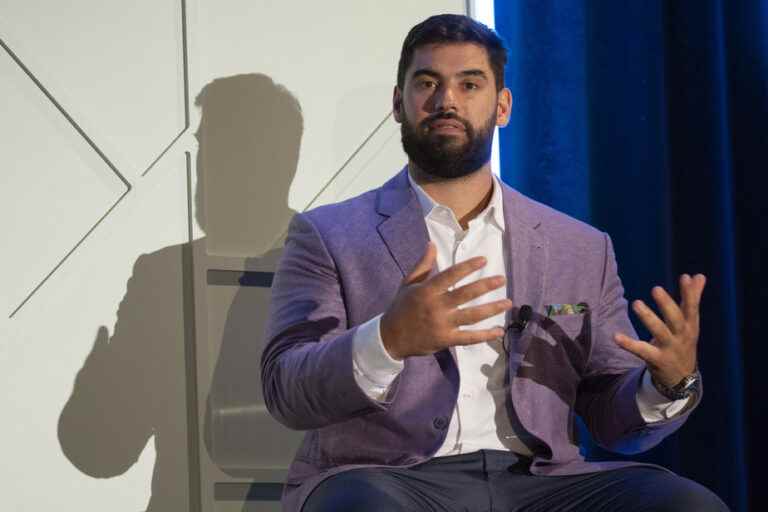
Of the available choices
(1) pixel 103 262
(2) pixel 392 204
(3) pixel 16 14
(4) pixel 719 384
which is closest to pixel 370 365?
(2) pixel 392 204

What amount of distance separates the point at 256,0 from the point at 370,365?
1229 millimetres

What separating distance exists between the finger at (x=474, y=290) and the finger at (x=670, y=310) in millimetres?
345

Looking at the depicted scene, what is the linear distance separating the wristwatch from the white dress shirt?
0.03 m

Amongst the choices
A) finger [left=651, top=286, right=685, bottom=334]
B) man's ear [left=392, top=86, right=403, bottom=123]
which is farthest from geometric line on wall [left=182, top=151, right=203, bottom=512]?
finger [left=651, top=286, right=685, bottom=334]

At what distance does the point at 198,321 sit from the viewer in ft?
8.55

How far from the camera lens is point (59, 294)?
98.4 inches

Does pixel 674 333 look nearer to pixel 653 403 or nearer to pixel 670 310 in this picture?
pixel 670 310

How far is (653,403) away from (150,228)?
1.17m

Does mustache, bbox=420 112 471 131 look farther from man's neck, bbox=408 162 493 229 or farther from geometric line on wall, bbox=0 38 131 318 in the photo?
geometric line on wall, bbox=0 38 131 318

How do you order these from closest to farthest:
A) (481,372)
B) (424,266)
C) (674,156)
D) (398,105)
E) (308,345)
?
(424,266) → (308,345) → (481,372) → (398,105) → (674,156)

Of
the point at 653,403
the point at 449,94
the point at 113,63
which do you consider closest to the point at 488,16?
the point at 449,94

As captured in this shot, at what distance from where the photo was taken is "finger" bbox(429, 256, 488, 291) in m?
1.70

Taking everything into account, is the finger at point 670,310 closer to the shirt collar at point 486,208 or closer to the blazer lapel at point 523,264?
the blazer lapel at point 523,264

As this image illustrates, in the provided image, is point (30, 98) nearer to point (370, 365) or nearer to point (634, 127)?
point (370, 365)
